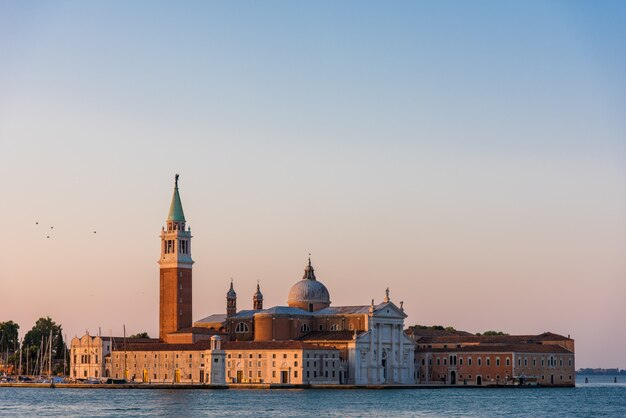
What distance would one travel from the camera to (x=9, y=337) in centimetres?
13488

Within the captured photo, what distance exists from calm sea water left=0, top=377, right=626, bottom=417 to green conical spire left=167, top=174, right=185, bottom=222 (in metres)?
17.4

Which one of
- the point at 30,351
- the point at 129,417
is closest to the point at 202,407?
the point at 129,417

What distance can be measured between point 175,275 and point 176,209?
574 centimetres

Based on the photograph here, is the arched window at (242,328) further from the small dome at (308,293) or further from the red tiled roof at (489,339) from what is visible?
the red tiled roof at (489,339)

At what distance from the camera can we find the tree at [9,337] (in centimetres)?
13401

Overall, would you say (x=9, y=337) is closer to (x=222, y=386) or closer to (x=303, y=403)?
(x=222, y=386)

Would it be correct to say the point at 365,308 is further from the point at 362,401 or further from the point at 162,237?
the point at 362,401

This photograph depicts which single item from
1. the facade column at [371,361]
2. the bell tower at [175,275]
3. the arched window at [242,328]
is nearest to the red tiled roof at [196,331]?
the bell tower at [175,275]

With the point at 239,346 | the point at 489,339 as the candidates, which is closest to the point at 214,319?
the point at 239,346

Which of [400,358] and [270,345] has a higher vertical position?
[270,345]

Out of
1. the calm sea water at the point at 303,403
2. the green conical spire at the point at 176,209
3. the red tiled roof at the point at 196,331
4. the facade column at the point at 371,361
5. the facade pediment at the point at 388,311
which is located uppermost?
the green conical spire at the point at 176,209

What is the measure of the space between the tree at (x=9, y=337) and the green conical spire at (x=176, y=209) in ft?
113

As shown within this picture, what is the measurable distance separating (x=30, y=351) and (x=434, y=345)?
4015 centimetres

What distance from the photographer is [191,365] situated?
99375mm
